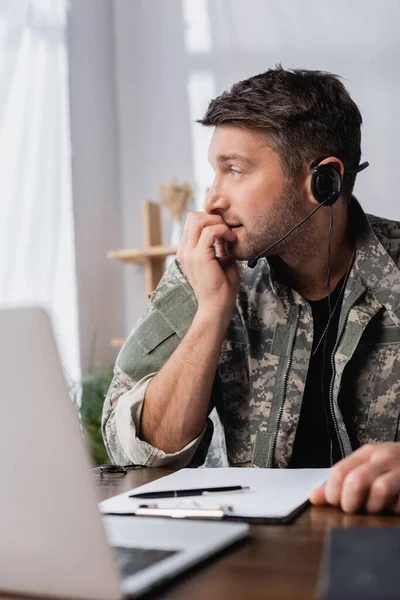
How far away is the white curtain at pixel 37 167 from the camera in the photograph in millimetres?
2760

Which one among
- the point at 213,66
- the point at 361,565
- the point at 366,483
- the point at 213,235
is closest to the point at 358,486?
the point at 366,483

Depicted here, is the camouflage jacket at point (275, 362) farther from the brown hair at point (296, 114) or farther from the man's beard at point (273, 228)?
the brown hair at point (296, 114)

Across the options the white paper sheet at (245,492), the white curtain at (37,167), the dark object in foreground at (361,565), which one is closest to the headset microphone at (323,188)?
the white paper sheet at (245,492)

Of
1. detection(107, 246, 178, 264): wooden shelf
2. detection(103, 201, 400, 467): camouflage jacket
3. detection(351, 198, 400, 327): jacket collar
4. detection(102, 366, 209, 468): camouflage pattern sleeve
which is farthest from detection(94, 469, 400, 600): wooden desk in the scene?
detection(107, 246, 178, 264): wooden shelf

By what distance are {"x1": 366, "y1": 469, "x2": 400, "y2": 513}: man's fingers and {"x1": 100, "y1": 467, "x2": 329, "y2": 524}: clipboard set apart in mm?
73

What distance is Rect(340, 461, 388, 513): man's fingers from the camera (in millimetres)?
767

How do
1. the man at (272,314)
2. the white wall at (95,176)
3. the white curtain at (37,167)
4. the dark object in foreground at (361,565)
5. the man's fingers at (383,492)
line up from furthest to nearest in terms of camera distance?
the white wall at (95,176) → the white curtain at (37,167) → the man at (272,314) → the man's fingers at (383,492) → the dark object in foreground at (361,565)

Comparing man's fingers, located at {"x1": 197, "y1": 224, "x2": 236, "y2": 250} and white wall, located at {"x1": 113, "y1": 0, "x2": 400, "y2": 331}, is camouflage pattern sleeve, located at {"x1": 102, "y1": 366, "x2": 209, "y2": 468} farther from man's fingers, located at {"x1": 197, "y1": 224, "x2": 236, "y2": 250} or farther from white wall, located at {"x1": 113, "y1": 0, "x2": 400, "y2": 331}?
white wall, located at {"x1": 113, "y1": 0, "x2": 400, "y2": 331}

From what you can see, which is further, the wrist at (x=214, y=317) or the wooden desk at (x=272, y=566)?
the wrist at (x=214, y=317)

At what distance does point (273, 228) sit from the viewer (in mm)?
1613

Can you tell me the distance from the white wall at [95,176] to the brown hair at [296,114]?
5.33ft

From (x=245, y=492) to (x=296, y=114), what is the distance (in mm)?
980

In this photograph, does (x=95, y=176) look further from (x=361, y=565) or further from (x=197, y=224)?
(x=361, y=565)

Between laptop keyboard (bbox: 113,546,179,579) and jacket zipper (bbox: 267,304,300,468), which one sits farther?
jacket zipper (bbox: 267,304,300,468)
